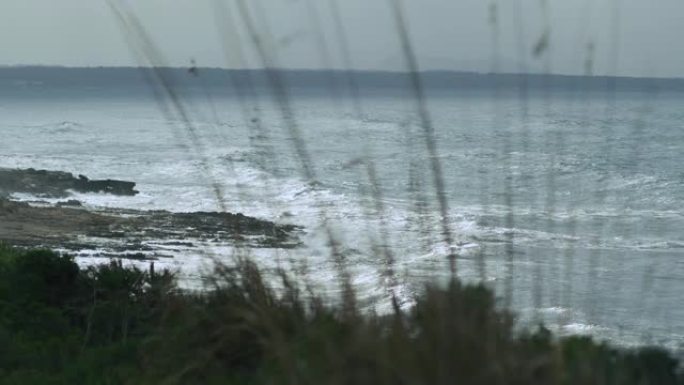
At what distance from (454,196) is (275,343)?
13.3m

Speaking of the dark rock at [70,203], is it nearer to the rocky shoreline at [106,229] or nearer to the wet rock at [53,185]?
the rocky shoreline at [106,229]

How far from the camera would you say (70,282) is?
9117 millimetres

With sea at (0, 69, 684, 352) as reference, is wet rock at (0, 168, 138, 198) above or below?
above

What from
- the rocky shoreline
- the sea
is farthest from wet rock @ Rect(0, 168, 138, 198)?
the sea

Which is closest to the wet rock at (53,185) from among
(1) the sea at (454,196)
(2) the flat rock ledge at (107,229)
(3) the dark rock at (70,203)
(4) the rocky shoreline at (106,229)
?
(4) the rocky shoreline at (106,229)

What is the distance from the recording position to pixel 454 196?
1795 centimetres

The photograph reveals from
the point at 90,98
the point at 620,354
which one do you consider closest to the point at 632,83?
the point at 620,354

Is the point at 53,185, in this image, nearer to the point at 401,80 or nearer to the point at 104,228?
the point at 104,228

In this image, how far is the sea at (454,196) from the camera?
5.69m

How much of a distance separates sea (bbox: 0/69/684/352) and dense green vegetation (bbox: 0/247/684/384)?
Result: 316 mm

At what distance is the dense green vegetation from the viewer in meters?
4.20

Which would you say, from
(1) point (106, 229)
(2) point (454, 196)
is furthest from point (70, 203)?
(2) point (454, 196)

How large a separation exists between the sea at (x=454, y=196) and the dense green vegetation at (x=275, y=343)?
316mm

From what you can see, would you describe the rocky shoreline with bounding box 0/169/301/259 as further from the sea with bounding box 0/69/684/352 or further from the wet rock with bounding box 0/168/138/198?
the wet rock with bounding box 0/168/138/198
